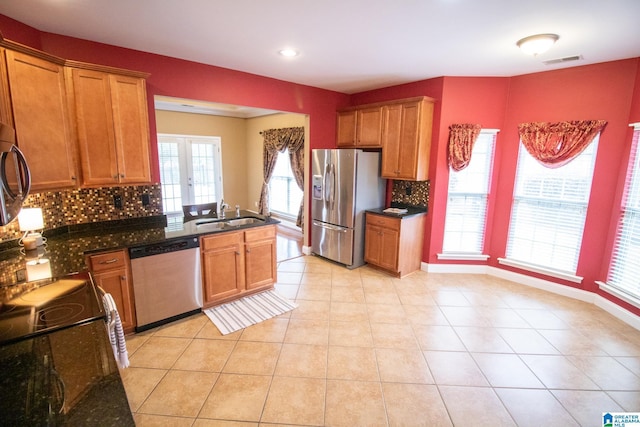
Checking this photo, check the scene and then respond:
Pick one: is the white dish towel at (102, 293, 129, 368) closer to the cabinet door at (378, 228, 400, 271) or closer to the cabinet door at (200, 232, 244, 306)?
the cabinet door at (200, 232, 244, 306)

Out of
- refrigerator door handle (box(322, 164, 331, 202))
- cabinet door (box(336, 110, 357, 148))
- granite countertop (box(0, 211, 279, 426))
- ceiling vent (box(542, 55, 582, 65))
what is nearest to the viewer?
granite countertop (box(0, 211, 279, 426))

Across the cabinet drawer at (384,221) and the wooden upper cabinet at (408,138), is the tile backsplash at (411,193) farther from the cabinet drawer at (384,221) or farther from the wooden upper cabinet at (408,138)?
the cabinet drawer at (384,221)

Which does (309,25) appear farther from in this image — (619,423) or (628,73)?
(619,423)

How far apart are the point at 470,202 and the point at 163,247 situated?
12.7ft

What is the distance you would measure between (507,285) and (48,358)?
4.52m

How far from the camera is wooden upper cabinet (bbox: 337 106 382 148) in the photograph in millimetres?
4340

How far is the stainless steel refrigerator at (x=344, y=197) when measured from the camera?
4.20 meters

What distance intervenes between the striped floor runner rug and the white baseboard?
2260 millimetres

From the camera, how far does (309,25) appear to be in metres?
2.46

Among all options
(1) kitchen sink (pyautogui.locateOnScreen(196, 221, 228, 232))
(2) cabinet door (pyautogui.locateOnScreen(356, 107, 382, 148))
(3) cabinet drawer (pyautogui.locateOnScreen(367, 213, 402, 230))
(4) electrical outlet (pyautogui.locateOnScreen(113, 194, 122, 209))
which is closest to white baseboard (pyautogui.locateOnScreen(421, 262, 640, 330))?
(3) cabinet drawer (pyautogui.locateOnScreen(367, 213, 402, 230))

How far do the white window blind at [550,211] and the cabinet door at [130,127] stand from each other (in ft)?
14.4

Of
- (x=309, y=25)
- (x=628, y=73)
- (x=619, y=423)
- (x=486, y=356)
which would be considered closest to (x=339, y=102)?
(x=309, y=25)

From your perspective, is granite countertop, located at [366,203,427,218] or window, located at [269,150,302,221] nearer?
granite countertop, located at [366,203,427,218]

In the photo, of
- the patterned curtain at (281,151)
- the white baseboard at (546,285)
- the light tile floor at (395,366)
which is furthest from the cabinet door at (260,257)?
the patterned curtain at (281,151)
